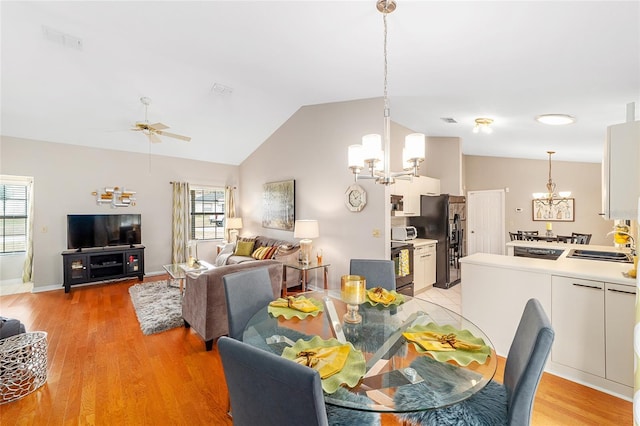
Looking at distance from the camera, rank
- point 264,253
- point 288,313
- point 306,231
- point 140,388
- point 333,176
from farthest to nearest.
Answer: point 264,253, point 333,176, point 306,231, point 140,388, point 288,313

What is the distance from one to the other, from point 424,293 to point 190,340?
3665mm

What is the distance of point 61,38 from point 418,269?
18.4 feet

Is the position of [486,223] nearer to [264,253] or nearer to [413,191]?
[413,191]

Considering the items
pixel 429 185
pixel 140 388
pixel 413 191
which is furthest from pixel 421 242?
pixel 140 388

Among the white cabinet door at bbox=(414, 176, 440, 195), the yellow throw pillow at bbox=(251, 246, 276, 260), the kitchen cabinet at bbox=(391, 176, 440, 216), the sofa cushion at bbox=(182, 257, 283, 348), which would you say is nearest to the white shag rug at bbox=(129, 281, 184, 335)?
the sofa cushion at bbox=(182, 257, 283, 348)

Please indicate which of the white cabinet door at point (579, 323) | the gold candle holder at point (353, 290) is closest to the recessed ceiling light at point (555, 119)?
the white cabinet door at point (579, 323)

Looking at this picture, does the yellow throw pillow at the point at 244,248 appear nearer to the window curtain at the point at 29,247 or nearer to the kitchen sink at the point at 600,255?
the window curtain at the point at 29,247

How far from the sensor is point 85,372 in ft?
8.00

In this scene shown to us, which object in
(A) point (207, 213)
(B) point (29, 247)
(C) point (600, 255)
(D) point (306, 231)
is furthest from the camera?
(A) point (207, 213)

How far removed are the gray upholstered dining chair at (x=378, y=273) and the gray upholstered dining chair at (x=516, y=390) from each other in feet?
3.66

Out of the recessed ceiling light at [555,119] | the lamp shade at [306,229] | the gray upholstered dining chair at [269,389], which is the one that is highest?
the recessed ceiling light at [555,119]

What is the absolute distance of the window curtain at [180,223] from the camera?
6121 mm

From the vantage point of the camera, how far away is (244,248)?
19.0 feet

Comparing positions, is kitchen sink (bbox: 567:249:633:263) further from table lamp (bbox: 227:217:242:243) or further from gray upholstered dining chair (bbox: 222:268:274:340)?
table lamp (bbox: 227:217:242:243)
